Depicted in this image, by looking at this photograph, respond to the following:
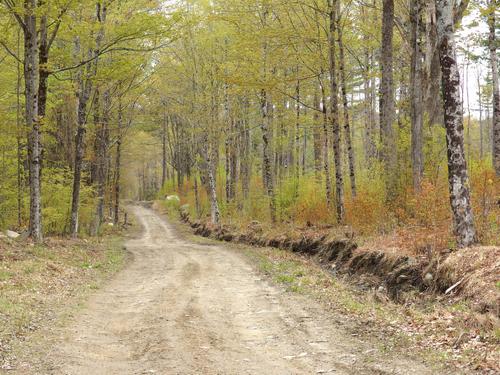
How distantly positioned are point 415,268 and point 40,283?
7.85 meters

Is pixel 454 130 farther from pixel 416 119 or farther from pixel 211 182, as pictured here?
pixel 211 182

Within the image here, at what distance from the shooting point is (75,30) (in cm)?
1478

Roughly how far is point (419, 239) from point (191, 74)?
20.3 metres

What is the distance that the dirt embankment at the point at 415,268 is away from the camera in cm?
769

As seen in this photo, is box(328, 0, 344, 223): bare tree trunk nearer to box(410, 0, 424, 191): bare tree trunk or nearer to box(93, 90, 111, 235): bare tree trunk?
box(410, 0, 424, 191): bare tree trunk

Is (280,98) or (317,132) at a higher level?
(280,98)

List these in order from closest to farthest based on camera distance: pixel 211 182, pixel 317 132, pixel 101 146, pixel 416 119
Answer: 1. pixel 416 119
2. pixel 317 132
3. pixel 211 182
4. pixel 101 146

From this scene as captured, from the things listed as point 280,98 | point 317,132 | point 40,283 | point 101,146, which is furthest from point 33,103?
point 101,146

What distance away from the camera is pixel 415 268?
9945 mm

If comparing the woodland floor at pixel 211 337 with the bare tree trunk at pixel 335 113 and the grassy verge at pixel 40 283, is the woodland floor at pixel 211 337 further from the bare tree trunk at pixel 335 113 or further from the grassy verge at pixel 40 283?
the bare tree trunk at pixel 335 113

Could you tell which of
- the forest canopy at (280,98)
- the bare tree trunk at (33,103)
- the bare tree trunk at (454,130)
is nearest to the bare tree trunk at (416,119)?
the forest canopy at (280,98)

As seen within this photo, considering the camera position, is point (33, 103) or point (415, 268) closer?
point (415, 268)

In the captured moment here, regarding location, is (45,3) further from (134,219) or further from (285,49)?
(134,219)

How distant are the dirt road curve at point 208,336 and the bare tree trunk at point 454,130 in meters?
3.41
